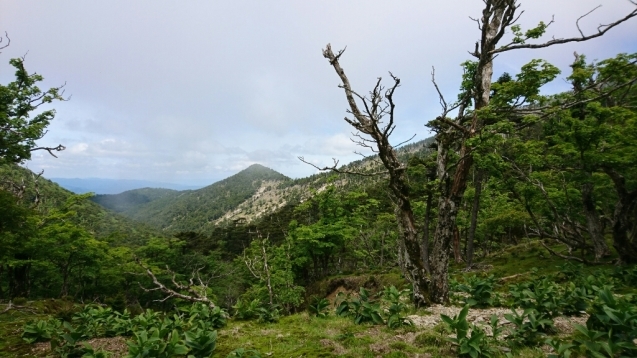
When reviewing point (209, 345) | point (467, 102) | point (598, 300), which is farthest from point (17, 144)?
point (598, 300)

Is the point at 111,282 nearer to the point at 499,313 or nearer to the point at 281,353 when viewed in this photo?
the point at 281,353

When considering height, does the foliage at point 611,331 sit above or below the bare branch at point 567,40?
below

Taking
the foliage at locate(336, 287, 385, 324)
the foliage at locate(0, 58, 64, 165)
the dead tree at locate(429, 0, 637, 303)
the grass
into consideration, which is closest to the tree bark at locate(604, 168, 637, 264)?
the dead tree at locate(429, 0, 637, 303)

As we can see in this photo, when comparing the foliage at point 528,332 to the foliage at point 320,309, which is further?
the foliage at point 320,309

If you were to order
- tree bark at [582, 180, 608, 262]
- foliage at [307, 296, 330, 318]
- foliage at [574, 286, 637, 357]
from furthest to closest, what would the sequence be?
1. tree bark at [582, 180, 608, 262]
2. foliage at [307, 296, 330, 318]
3. foliage at [574, 286, 637, 357]

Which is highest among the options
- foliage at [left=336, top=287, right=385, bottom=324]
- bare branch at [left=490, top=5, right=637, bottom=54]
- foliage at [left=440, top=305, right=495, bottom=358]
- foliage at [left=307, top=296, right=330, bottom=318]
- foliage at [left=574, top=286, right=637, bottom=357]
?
bare branch at [left=490, top=5, right=637, bottom=54]

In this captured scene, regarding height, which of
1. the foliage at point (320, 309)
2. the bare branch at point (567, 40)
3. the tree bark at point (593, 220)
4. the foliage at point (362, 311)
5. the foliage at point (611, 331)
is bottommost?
the foliage at point (320, 309)

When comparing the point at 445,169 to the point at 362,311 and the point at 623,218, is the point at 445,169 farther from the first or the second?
the point at 623,218

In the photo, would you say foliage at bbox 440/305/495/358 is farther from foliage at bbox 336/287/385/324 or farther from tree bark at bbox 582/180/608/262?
tree bark at bbox 582/180/608/262

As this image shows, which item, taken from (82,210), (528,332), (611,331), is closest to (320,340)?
(528,332)

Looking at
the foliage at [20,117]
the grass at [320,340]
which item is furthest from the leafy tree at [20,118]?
the grass at [320,340]

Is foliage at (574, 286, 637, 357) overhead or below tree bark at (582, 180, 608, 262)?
below

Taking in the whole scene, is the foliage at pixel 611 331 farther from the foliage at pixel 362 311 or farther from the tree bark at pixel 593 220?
the tree bark at pixel 593 220

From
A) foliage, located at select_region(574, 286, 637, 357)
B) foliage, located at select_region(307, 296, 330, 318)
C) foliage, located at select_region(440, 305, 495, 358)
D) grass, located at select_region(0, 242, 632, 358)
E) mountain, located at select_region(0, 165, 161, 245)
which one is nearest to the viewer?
foliage, located at select_region(574, 286, 637, 357)
